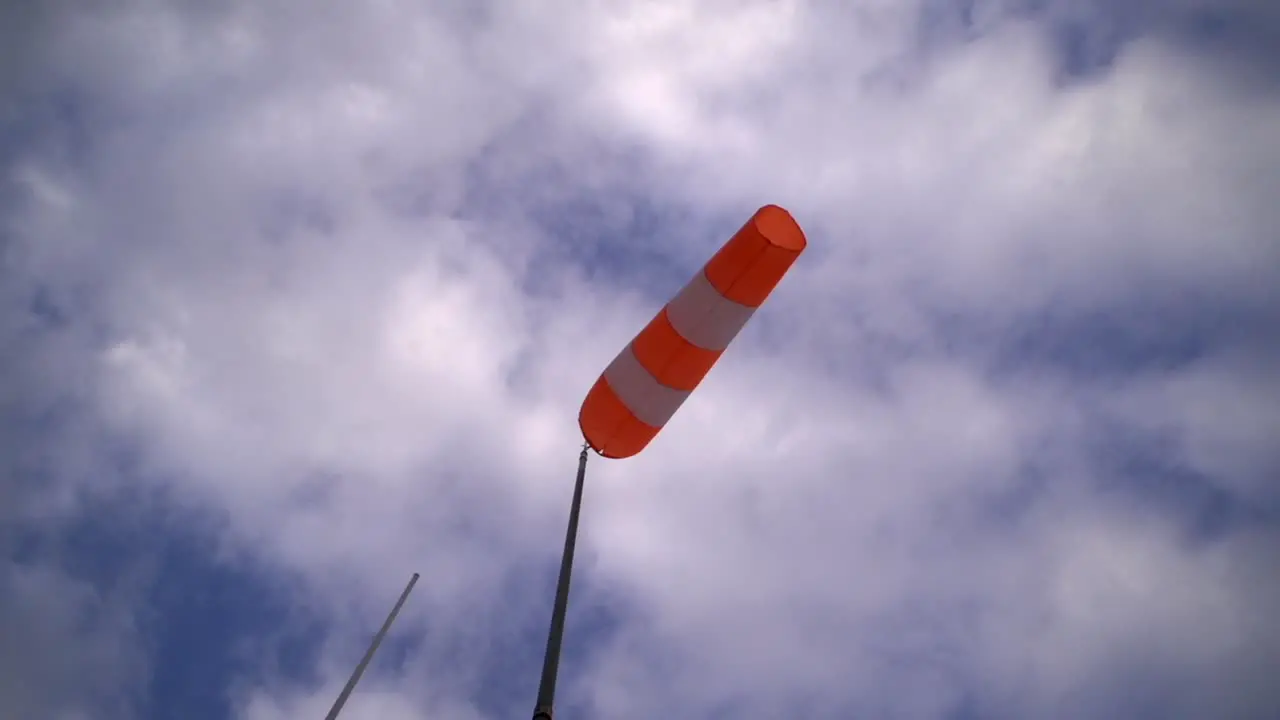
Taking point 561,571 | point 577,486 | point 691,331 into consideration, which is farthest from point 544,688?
point 691,331

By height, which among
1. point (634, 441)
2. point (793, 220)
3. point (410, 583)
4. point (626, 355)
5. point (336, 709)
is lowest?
point (336, 709)

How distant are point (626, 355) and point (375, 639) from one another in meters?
→ 6.00

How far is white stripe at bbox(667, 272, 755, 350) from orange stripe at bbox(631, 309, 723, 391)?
3.9 inches

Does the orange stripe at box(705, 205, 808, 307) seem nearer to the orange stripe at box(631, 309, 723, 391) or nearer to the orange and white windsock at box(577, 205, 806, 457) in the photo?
the orange and white windsock at box(577, 205, 806, 457)

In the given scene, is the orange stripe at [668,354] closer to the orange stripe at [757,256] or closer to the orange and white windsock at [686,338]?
the orange and white windsock at [686,338]

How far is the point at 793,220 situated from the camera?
874 centimetres

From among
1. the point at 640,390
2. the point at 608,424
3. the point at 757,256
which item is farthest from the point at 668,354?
the point at 757,256

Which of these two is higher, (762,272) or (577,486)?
(762,272)

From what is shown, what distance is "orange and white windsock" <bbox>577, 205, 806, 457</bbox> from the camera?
8.48 m

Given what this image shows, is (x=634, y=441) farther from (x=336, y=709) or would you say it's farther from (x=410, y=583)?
(x=336, y=709)

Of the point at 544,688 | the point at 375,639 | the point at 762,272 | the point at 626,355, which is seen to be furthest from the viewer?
the point at 375,639

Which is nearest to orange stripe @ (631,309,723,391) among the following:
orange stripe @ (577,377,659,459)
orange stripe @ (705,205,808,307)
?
orange stripe @ (577,377,659,459)

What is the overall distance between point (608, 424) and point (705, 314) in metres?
1.98

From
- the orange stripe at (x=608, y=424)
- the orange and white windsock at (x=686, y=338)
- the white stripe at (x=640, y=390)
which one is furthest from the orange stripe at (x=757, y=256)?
the orange stripe at (x=608, y=424)
